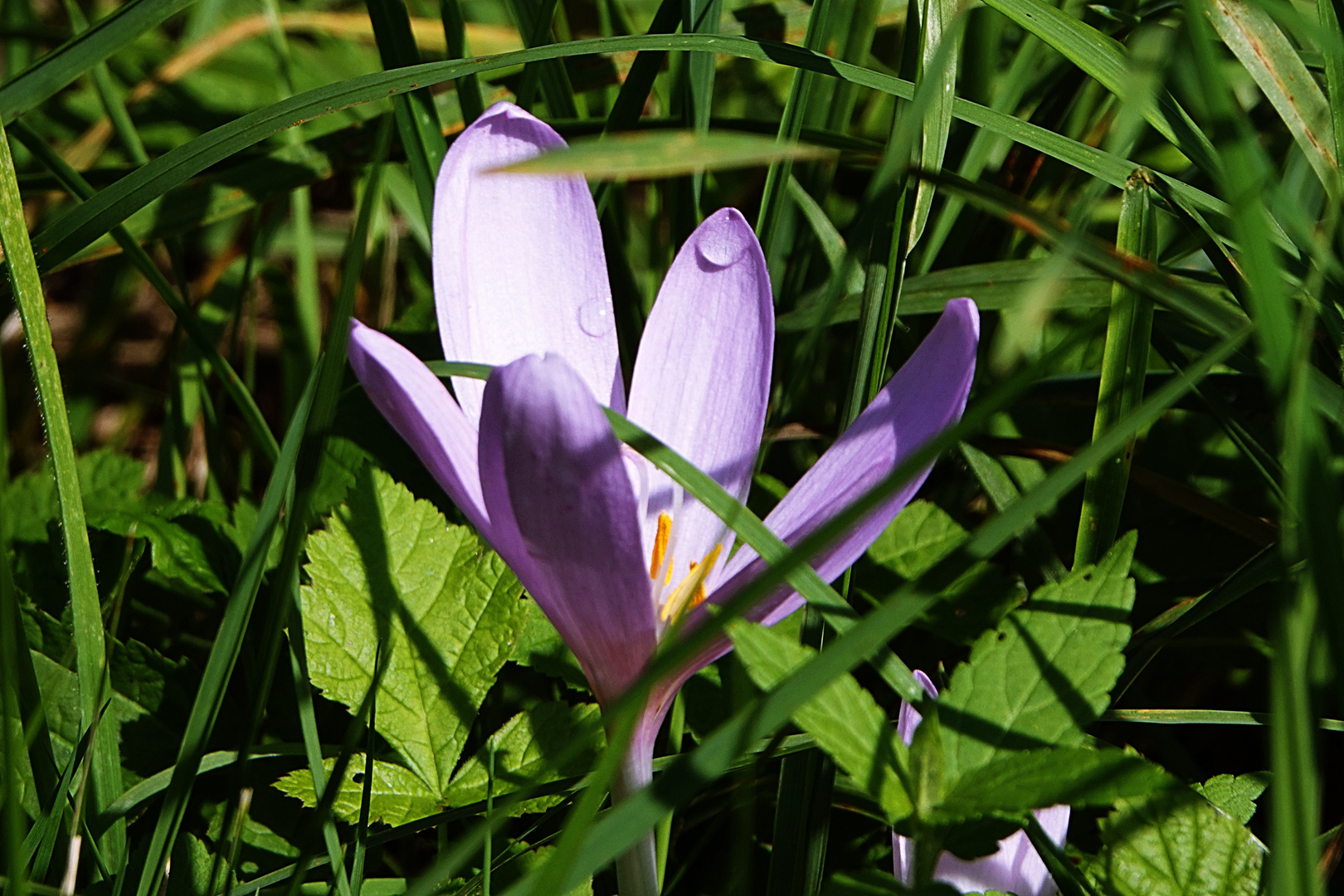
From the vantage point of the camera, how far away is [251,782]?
40.3 inches

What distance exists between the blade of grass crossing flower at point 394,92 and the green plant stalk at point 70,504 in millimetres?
105

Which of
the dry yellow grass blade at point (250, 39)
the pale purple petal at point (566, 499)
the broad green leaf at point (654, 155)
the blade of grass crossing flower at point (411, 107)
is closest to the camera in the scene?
the broad green leaf at point (654, 155)

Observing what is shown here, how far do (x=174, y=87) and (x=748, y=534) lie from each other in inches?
79.1

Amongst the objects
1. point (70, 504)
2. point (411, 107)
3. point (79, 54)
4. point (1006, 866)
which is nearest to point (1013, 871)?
point (1006, 866)

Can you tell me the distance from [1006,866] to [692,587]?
13.2 inches

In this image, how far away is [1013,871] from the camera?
0.85 meters

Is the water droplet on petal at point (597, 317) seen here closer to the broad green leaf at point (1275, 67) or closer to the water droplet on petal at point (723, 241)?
the water droplet on petal at point (723, 241)

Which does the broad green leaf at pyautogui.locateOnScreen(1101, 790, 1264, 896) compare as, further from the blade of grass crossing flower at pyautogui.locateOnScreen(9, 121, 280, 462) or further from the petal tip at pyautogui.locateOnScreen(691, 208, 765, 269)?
the blade of grass crossing flower at pyautogui.locateOnScreen(9, 121, 280, 462)

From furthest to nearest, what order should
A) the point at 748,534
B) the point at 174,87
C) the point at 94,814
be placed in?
the point at 174,87 < the point at 94,814 < the point at 748,534

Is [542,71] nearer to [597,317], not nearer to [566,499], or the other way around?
[597,317]

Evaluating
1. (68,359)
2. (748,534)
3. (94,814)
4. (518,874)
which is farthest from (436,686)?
(68,359)

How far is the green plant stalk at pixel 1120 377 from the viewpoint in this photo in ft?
3.11

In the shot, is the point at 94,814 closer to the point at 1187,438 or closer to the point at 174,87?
the point at 1187,438

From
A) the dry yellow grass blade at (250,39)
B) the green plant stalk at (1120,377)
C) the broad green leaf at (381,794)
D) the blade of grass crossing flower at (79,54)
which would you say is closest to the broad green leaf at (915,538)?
the green plant stalk at (1120,377)
